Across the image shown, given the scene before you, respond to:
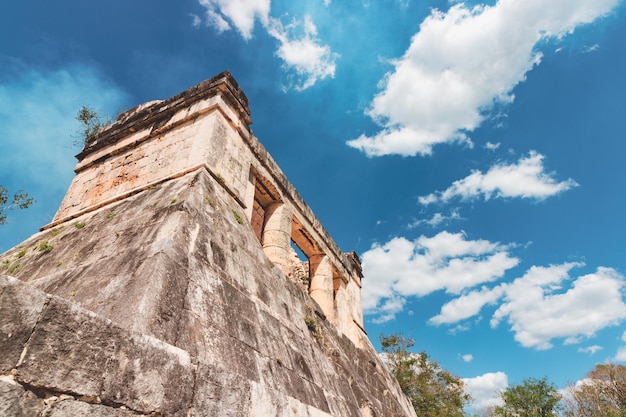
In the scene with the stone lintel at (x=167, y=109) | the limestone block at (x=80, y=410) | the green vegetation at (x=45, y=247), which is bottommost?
the limestone block at (x=80, y=410)

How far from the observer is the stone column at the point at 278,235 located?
22.7 feet

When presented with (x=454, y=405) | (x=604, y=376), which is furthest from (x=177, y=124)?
(x=604, y=376)

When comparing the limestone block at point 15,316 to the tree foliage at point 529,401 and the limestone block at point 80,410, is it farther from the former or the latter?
the tree foliage at point 529,401

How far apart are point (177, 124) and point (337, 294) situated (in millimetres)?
6012

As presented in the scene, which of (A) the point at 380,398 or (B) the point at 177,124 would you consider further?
(A) the point at 380,398

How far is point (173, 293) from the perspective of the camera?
99.1 inches

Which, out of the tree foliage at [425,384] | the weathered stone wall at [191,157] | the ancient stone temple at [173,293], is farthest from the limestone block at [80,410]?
the tree foliage at [425,384]

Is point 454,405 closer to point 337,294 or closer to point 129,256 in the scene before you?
point 337,294

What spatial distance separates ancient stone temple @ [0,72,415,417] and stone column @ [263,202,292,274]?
3 centimetres

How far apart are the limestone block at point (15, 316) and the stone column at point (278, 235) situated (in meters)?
5.29

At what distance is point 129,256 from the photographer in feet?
9.69

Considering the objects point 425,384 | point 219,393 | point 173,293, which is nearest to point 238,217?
point 173,293

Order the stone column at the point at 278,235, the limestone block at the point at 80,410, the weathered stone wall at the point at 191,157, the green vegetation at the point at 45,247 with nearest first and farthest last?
1. the limestone block at the point at 80,410
2. the green vegetation at the point at 45,247
3. the weathered stone wall at the point at 191,157
4. the stone column at the point at 278,235

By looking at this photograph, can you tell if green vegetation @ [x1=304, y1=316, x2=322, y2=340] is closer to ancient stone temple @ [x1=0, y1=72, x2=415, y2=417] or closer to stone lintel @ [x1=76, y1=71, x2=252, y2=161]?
ancient stone temple @ [x1=0, y1=72, x2=415, y2=417]
